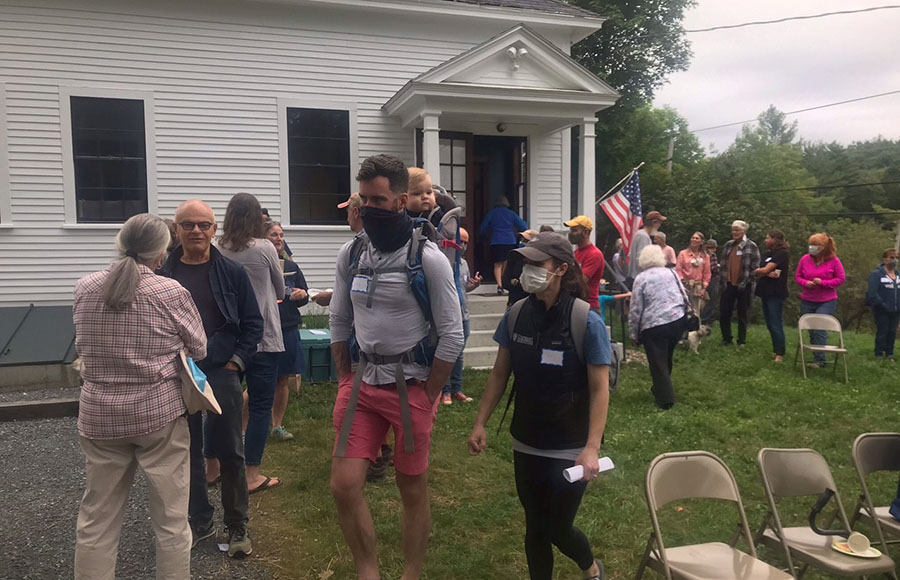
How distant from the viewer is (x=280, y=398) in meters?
5.29

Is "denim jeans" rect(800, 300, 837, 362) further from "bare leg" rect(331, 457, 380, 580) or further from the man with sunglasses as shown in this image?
the man with sunglasses

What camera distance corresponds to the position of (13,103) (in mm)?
9359

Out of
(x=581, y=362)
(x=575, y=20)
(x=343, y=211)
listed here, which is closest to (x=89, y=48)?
(x=343, y=211)

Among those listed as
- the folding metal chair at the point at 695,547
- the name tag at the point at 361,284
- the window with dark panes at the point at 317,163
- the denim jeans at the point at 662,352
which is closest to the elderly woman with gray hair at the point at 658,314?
the denim jeans at the point at 662,352

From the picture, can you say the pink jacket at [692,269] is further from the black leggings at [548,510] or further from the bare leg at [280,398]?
the black leggings at [548,510]

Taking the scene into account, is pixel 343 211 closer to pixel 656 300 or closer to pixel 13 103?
pixel 13 103

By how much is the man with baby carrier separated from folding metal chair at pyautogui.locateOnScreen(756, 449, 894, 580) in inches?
70.7

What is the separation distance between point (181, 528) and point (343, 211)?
8.59 m

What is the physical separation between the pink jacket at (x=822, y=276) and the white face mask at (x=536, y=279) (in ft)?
25.8

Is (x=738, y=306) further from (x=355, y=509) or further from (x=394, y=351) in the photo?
(x=355, y=509)

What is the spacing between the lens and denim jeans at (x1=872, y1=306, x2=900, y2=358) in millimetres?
9922

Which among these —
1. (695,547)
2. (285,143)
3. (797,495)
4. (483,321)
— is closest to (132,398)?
(695,547)

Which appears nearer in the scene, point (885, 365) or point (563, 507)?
point (563, 507)

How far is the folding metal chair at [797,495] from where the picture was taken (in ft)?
9.85
